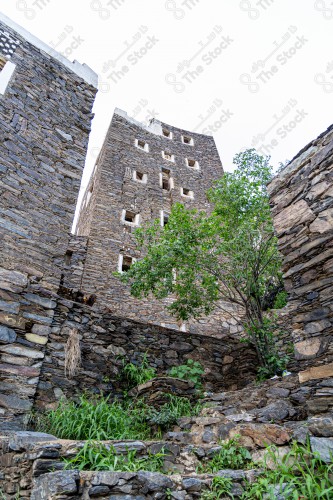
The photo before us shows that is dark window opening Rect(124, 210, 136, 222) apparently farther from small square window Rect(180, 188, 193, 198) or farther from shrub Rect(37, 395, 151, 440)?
shrub Rect(37, 395, 151, 440)

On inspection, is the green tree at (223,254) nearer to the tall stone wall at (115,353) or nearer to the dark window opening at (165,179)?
the tall stone wall at (115,353)

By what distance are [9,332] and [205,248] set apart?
4.51m

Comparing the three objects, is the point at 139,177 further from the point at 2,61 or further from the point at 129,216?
the point at 2,61

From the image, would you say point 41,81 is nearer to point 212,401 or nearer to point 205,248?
point 205,248

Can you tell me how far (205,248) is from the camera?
7352mm

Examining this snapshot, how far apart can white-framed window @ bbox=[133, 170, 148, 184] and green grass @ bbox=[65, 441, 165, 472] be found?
1250 cm

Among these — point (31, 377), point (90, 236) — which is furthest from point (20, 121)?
point (90, 236)

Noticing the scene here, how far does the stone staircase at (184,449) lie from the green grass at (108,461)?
0.06 meters

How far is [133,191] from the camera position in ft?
45.2

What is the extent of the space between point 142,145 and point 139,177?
251cm

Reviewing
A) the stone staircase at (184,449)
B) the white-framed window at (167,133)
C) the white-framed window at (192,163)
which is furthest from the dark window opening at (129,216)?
the stone staircase at (184,449)

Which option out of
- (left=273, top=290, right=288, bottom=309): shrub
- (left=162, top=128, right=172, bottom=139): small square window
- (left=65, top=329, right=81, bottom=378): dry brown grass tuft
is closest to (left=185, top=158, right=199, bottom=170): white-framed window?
(left=162, top=128, right=172, bottom=139): small square window

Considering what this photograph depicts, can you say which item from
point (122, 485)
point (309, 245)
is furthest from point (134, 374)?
point (309, 245)

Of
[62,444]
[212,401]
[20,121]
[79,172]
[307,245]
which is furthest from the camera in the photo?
[79,172]
